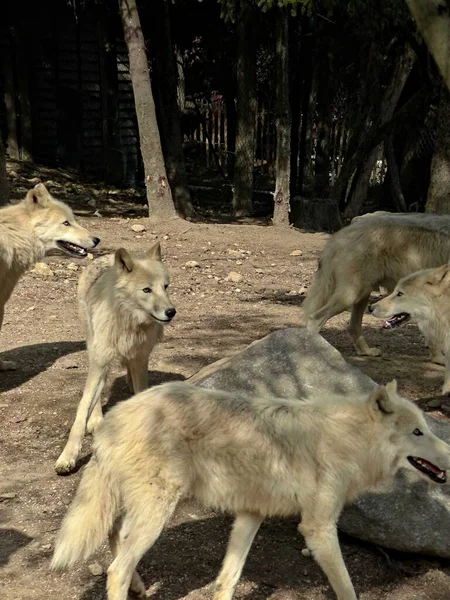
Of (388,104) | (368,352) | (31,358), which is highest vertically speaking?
(388,104)

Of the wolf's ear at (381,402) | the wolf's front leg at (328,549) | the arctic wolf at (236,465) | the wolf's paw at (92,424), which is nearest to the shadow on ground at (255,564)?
the arctic wolf at (236,465)

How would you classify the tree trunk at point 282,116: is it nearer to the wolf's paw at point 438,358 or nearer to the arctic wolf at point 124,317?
the wolf's paw at point 438,358

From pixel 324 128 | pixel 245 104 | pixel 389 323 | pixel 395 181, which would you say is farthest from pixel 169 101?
pixel 389 323

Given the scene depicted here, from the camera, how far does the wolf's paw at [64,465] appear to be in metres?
5.18

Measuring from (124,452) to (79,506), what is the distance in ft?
1.27

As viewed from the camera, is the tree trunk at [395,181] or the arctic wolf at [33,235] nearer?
the arctic wolf at [33,235]

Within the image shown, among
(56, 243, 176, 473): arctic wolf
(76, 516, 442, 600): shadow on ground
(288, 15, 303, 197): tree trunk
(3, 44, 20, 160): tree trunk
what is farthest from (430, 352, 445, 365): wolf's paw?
(3, 44, 20, 160): tree trunk

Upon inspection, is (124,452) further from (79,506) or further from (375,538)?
(375,538)

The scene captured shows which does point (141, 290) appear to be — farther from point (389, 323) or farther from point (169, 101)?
point (169, 101)

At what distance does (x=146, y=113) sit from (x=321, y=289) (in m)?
7.71

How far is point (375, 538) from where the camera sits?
4434 mm

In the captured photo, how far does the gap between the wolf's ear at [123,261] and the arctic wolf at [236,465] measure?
2087 mm

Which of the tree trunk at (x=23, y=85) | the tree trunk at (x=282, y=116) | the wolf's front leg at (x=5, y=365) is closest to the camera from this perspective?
the wolf's front leg at (x=5, y=365)

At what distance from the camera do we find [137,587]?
389 centimetres
